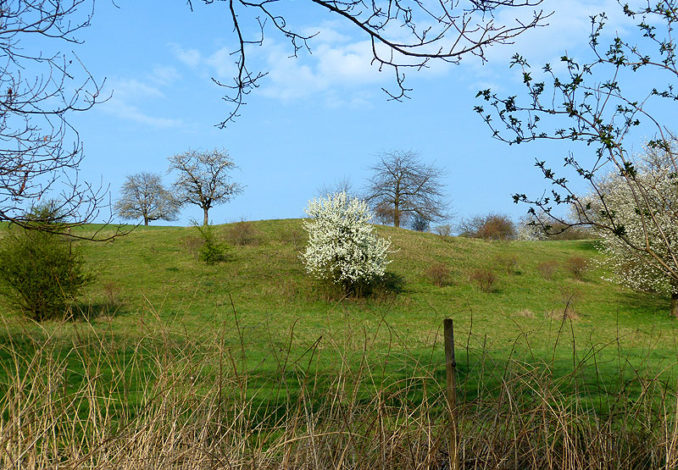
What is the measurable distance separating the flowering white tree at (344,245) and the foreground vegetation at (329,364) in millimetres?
1031

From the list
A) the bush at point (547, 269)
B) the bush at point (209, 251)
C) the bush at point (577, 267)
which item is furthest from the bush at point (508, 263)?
the bush at point (209, 251)

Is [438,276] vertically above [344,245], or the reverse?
[344,245]

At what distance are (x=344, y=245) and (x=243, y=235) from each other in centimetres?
1079

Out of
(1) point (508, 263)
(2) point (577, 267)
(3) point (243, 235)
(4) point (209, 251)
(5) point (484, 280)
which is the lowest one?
(5) point (484, 280)

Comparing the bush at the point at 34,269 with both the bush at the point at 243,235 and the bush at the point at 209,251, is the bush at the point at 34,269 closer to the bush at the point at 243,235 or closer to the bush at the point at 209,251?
the bush at the point at 209,251

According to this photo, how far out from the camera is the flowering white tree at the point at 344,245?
69.6 ft

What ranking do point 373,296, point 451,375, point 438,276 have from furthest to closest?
point 438,276 → point 373,296 → point 451,375

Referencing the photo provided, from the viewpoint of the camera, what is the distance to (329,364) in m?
7.50

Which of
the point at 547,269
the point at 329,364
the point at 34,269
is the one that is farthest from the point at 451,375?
the point at 547,269

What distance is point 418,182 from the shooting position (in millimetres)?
41938

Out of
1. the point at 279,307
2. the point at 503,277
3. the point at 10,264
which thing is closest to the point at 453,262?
the point at 503,277

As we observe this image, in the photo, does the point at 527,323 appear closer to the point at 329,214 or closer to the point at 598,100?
the point at 329,214

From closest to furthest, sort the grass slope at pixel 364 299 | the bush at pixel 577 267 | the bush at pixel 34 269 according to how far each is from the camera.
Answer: the bush at pixel 34 269 < the grass slope at pixel 364 299 < the bush at pixel 577 267

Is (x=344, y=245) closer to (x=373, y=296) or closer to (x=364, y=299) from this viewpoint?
(x=373, y=296)
